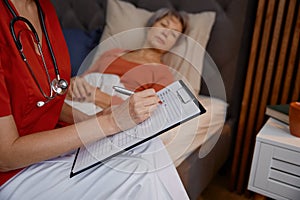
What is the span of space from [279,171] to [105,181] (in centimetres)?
69

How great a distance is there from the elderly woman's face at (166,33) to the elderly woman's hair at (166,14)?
0.02 m

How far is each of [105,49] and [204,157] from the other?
76 centimetres

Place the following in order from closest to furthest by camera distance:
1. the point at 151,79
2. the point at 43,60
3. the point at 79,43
→ 1. the point at 43,60
2. the point at 151,79
3. the point at 79,43

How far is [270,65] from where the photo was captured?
1.44 m

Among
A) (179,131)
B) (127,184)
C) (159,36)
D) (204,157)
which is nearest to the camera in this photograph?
(127,184)

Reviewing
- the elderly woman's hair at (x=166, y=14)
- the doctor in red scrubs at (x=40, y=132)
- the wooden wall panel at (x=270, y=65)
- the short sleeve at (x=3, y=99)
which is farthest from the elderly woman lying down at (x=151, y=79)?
the short sleeve at (x=3, y=99)

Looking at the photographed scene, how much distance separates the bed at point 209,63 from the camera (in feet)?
4.50

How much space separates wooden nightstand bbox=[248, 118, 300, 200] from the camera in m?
1.14

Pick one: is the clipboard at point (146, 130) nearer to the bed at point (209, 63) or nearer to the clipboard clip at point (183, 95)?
the clipboard clip at point (183, 95)

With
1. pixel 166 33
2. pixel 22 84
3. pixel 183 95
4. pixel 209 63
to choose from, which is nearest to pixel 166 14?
pixel 166 33

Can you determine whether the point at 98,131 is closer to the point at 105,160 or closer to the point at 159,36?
→ the point at 105,160

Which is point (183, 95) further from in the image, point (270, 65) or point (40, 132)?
point (270, 65)

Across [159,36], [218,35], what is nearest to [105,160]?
[159,36]

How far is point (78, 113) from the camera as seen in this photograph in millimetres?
1113
